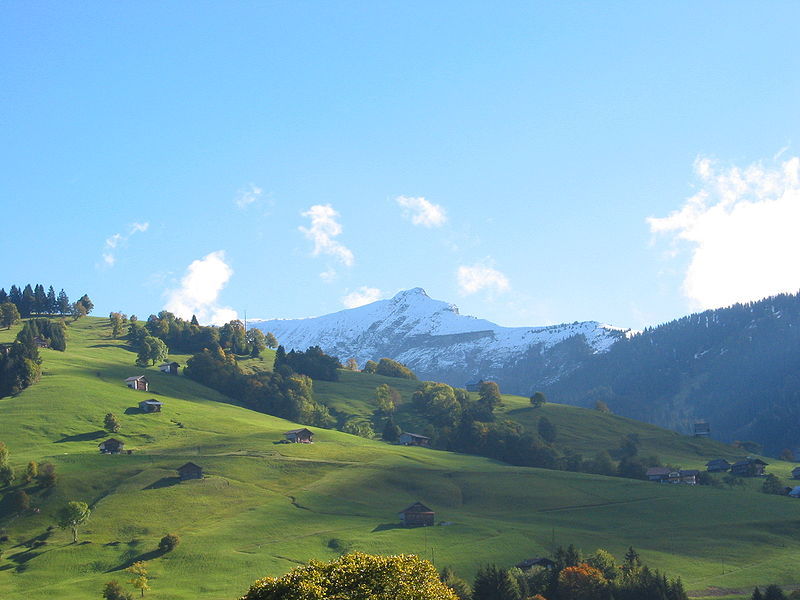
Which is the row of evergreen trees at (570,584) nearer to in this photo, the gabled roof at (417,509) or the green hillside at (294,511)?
the green hillside at (294,511)

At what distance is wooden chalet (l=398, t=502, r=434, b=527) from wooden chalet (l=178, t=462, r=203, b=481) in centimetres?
3650

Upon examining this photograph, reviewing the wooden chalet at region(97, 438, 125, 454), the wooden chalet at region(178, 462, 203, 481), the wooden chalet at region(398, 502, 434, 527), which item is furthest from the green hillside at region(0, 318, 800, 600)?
the wooden chalet at region(398, 502, 434, 527)

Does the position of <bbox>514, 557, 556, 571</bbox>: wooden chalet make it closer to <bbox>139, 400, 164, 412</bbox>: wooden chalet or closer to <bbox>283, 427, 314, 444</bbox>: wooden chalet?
<bbox>283, 427, 314, 444</bbox>: wooden chalet

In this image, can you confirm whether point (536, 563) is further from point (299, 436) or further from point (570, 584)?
point (299, 436)

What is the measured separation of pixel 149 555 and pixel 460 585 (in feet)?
138

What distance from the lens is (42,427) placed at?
170 metres

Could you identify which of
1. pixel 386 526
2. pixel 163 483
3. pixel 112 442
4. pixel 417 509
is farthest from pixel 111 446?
pixel 417 509

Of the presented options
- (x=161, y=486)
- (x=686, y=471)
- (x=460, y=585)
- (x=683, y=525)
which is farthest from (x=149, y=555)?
(x=686, y=471)

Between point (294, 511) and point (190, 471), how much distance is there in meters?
22.8

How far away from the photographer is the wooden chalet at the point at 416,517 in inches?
5261

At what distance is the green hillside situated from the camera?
110188 mm

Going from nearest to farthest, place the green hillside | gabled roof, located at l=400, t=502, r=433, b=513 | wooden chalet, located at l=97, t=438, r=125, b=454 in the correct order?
the green hillside, gabled roof, located at l=400, t=502, r=433, b=513, wooden chalet, located at l=97, t=438, r=125, b=454

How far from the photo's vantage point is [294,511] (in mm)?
134750

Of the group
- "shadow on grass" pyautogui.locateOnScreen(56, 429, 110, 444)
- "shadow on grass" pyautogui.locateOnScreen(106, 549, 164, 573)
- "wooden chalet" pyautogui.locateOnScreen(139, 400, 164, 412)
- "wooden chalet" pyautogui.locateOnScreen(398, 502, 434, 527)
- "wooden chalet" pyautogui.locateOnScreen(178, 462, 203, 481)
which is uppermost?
"wooden chalet" pyautogui.locateOnScreen(139, 400, 164, 412)
